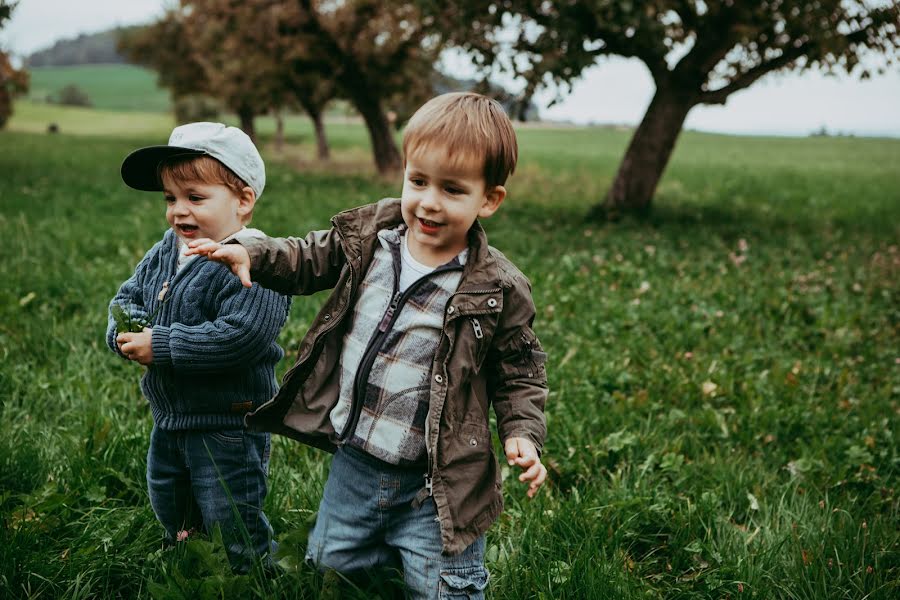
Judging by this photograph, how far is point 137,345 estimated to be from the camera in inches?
85.0

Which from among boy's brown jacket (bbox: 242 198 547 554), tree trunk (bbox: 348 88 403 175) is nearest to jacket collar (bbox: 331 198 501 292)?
boy's brown jacket (bbox: 242 198 547 554)

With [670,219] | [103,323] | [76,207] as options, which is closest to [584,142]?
[670,219]

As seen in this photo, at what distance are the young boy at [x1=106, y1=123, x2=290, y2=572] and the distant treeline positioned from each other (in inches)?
6957

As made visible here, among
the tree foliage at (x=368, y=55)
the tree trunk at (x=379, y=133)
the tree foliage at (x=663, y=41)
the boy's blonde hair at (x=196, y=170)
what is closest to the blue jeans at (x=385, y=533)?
the boy's blonde hair at (x=196, y=170)

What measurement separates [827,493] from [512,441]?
77.8 inches

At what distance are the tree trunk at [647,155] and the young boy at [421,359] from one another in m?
9.88

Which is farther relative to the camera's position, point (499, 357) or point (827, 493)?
point (827, 493)

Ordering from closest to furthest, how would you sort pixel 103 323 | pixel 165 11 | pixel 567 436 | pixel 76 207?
1. pixel 567 436
2. pixel 103 323
3. pixel 76 207
4. pixel 165 11

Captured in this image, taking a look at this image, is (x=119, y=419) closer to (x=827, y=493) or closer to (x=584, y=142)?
(x=827, y=493)

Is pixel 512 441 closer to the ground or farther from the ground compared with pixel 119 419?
farther from the ground

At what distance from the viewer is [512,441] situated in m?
2.05

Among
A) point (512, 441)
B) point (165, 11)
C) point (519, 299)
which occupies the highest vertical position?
point (165, 11)

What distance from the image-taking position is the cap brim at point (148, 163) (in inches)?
87.4

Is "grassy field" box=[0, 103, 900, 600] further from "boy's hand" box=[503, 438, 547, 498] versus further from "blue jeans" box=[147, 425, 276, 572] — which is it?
"boy's hand" box=[503, 438, 547, 498]
